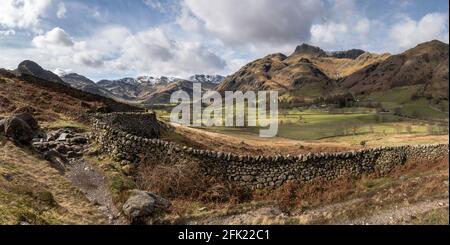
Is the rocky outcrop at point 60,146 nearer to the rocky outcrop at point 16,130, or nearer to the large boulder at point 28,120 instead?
the rocky outcrop at point 16,130

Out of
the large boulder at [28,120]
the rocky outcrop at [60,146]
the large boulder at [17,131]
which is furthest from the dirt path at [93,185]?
the large boulder at [28,120]

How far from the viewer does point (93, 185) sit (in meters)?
23.0

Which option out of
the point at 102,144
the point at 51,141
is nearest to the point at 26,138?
the point at 51,141

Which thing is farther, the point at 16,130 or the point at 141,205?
the point at 16,130

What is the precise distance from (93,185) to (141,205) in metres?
5.41

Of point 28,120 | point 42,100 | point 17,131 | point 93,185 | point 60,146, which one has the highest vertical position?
point 42,100

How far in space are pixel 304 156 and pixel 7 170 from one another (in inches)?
682

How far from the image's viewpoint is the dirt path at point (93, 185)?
19734 mm

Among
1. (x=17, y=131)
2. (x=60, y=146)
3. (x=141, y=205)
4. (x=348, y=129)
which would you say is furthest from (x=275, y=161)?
(x=348, y=129)

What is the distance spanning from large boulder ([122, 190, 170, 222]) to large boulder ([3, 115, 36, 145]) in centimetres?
1187

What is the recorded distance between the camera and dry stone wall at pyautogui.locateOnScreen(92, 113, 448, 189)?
24406mm

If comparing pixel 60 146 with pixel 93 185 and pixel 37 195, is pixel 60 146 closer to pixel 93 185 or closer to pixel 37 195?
pixel 93 185

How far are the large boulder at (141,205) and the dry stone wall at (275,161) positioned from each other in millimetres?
4979
